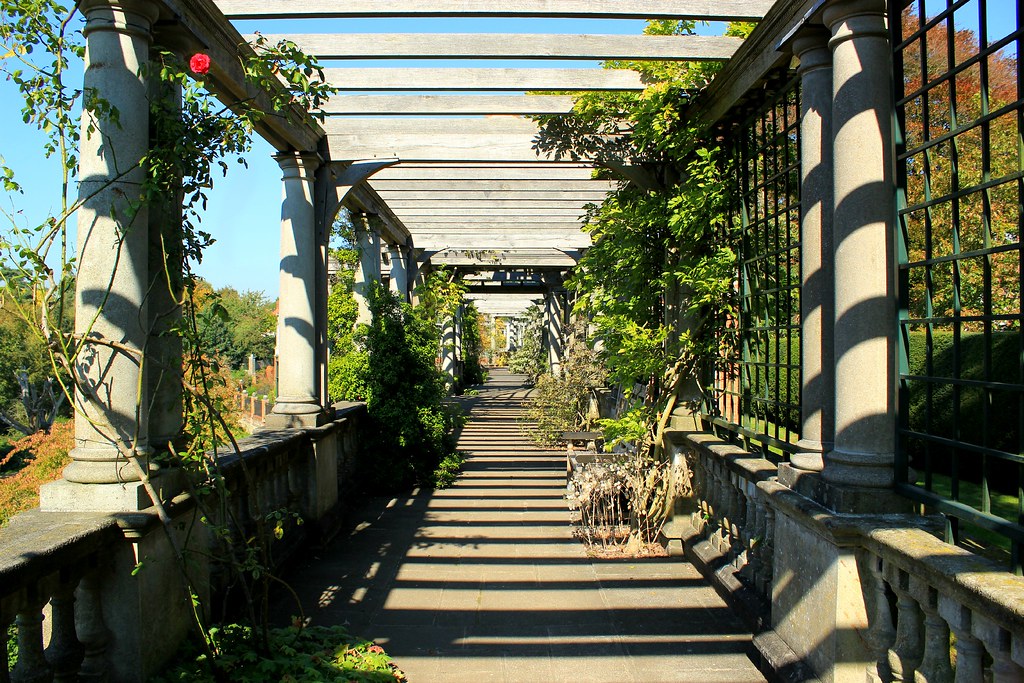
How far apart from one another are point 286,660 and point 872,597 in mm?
2599

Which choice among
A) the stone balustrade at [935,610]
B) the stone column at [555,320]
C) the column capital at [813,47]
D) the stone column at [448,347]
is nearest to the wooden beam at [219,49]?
the column capital at [813,47]

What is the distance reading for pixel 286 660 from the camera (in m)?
3.21

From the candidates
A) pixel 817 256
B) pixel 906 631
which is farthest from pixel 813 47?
pixel 906 631

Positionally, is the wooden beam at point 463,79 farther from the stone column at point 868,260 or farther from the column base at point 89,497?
the column base at point 89,497

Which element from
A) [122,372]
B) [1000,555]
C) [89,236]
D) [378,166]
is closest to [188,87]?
[89,236]

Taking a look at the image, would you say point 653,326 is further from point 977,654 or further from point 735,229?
point 977,654

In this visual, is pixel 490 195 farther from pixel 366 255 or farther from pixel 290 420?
pixel 290 420

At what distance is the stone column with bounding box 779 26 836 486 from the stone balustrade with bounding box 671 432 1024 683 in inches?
12.6

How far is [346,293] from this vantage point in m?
16.9

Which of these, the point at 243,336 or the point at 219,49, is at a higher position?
the point at 243,336

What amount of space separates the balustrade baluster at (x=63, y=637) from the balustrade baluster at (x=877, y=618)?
3.19 m

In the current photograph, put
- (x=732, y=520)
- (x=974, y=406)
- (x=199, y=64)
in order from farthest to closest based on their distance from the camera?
(x=974, y=406) < (x=732, y=520) < (x=199, y=64)

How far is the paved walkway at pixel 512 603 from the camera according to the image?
3.85 m

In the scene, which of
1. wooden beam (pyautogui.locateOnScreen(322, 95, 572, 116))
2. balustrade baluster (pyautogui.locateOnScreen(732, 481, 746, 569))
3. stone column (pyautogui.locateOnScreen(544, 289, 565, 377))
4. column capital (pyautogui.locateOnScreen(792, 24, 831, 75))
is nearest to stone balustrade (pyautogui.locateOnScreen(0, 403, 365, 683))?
balustrade baluster (pyautogui.locateOnScreen(732, 481, 746, 569))
